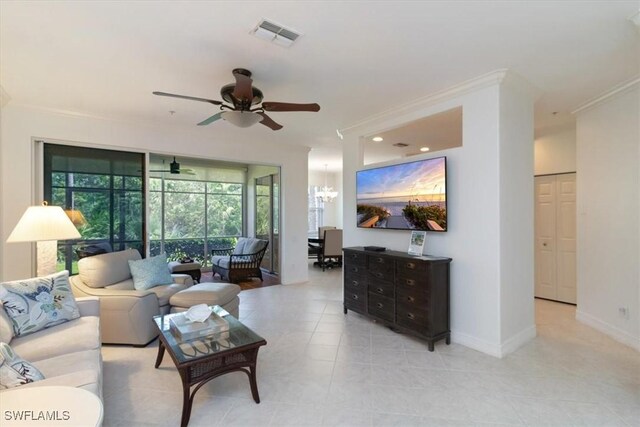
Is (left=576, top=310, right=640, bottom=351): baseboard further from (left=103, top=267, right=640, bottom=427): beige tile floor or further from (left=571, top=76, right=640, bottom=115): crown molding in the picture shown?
(left=571, top=76, right=640, bottom=115): crown molding

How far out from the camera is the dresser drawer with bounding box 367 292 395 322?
357cm

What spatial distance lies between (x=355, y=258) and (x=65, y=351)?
10.0 ft

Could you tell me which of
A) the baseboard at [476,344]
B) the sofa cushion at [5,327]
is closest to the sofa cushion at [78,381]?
the sofa cushion at [5,327]

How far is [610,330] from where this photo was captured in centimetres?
345

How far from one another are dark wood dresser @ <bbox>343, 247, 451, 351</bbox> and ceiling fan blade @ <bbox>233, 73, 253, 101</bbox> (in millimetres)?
2305

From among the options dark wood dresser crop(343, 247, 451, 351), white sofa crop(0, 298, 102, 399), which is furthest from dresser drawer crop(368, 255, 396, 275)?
white sofa crop(0, 298, 102, 399)

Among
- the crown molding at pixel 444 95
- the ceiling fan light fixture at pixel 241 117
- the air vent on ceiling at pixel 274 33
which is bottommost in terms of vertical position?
the ceiling fan light fixture at pixel 241 117

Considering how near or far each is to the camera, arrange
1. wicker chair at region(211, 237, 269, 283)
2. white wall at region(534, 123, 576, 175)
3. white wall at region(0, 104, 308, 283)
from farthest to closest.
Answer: wicker chair at region(211, 237, 269, 283) → white wall at region(534, 123, 576, 175) → white wall at region(0, 104, 308, 283)

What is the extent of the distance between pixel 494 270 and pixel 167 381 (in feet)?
10.3

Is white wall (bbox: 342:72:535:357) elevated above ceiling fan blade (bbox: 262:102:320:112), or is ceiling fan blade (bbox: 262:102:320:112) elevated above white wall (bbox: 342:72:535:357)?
ceiling fan blade (bbox: 262:102:320:112)

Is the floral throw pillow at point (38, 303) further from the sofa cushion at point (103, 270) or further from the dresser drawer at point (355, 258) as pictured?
the dresser drawer at point (355, 258)

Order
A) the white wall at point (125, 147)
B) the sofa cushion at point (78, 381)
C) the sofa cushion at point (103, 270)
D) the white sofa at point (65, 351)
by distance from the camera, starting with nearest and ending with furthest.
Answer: the sofa cushion at point (78, 381) → the white sofa at point (65, 351) → the sofa cushion at point (103, 270) → the white wall at point (125, 147)

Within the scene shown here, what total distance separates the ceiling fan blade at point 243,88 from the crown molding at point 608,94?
12.4ft

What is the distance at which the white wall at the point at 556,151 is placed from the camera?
461cm
